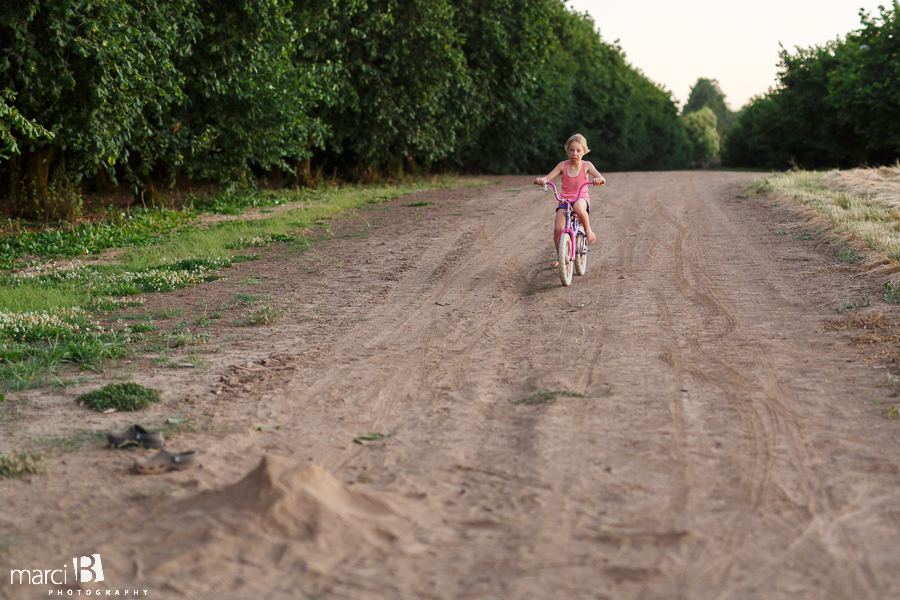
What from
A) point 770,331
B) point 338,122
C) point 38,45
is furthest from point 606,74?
point 770,331

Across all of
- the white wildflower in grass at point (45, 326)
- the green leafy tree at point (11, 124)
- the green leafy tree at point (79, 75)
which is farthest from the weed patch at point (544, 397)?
the green leafy tree at point (79, 75)

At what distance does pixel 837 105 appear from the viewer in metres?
35.6

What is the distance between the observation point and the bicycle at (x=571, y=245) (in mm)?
8492

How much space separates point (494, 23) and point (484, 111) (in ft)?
12.5

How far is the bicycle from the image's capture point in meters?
8.49

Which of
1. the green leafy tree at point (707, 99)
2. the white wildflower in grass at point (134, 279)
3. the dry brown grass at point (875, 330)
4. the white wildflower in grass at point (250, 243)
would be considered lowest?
the dry brown grass at point (875, 330)

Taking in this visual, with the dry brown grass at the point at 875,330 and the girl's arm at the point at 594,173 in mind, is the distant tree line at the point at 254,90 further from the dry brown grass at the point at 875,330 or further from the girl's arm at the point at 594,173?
the dry brown grass at the point at 875,330

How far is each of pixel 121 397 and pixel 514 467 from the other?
9.46 ft

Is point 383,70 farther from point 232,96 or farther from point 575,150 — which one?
point 575,150

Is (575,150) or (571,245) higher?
(575,150)

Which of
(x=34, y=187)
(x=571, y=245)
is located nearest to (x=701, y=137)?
(x=34, y=187)

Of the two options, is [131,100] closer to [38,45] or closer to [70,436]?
[38,45]

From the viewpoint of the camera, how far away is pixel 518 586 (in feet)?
9.66

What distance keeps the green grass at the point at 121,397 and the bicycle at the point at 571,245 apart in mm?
4942
